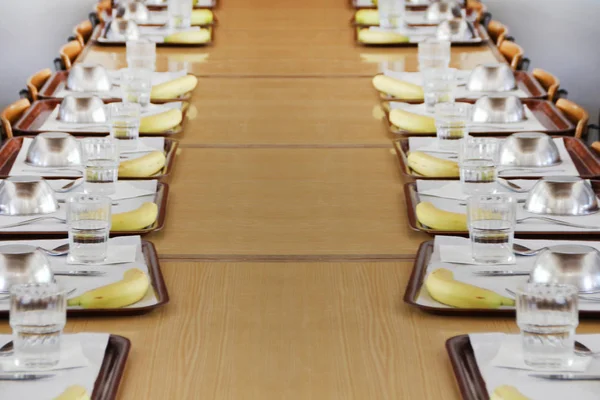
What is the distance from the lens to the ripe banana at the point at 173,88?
4137mm

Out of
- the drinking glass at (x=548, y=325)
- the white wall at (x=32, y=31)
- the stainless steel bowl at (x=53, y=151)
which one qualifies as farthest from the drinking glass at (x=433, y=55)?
the white wall at (x=32, y=31)

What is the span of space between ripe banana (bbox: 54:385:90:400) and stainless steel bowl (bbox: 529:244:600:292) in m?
0.98

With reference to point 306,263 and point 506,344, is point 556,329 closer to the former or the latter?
point 506,344

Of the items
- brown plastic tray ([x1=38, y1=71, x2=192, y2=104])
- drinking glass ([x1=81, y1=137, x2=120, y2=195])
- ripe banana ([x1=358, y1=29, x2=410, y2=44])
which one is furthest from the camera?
ripe banana ([x1=358, y1=29, x2=410, y2=44])

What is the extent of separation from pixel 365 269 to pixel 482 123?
1431 mm

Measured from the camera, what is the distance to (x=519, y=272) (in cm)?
236

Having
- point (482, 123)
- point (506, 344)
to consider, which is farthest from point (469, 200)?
point (482, 123)

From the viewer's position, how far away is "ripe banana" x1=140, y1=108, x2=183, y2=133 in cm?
364

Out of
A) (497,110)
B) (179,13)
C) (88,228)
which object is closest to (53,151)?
(88,228)

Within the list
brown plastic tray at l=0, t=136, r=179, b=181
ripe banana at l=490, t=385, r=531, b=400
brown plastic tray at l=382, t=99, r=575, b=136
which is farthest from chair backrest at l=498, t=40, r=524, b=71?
ripe banana at l=490, t=385, r=531, b=400

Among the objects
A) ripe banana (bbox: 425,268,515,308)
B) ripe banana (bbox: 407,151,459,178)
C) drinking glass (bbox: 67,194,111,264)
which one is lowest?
ripe banana (bbox: 407,151,459,178)

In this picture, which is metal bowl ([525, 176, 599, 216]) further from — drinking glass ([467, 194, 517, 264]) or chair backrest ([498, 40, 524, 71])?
chair backrest ([498, 40, 524, 71])

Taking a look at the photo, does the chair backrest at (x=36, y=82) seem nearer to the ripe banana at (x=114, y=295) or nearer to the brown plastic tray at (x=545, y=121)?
the brown plastic tray at (x=545, y=121)

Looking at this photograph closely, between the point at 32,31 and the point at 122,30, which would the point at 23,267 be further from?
the point at 32,31
